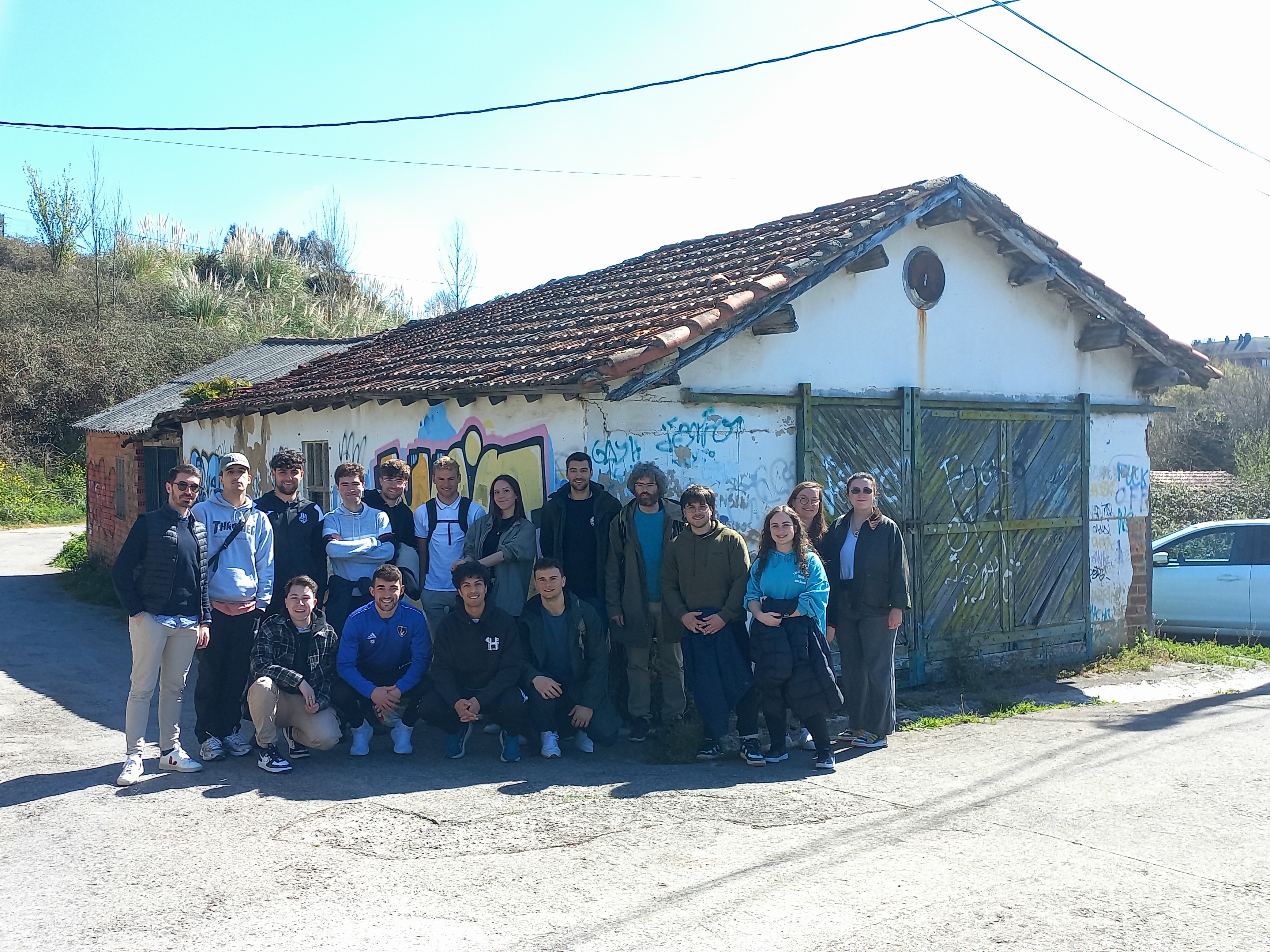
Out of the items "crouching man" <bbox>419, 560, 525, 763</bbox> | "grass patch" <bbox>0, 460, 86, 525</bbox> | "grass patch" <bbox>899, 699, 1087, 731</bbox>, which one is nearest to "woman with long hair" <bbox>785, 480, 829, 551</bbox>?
"grass patch" <bbox>899, 699, 1087, 731</bbox>

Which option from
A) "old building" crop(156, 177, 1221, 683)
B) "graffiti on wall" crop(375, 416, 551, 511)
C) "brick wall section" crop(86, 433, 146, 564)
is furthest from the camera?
"brick wall section" crop(86, 433, 146, 564)

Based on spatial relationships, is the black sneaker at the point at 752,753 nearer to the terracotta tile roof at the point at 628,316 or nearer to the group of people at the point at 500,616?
the group of people at the point at 500,616

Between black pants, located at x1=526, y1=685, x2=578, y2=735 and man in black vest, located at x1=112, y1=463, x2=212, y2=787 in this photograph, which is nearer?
man in black vest, located at x1=112, y1=463, x2=212, y2=787

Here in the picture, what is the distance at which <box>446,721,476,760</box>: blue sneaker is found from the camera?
653cm

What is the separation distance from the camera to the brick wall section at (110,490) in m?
15.9

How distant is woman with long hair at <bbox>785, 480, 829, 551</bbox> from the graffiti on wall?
1.83m

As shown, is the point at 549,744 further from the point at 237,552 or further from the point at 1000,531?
the point at 1000,531

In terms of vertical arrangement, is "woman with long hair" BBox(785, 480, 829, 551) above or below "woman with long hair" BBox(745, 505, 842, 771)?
above

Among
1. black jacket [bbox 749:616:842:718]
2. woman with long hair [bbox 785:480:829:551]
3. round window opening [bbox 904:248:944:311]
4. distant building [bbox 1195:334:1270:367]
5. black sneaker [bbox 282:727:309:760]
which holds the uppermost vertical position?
distant building [bbox 1195:334:1270:367]

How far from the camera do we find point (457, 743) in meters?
6.55

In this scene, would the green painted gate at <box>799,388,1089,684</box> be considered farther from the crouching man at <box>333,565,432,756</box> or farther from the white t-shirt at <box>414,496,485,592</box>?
the crouching man at <box>333,565,432,756</box>

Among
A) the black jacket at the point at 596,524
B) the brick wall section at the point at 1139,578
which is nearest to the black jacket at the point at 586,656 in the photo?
the black jacket at the point at 596,524

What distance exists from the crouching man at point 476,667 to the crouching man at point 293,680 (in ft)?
1.99

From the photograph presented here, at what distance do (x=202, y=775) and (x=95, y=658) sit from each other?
507 cm
